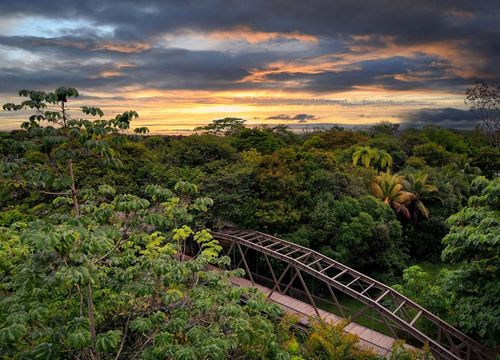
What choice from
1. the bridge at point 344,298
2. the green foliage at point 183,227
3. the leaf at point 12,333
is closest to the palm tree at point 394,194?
the green foliage at point 183,227

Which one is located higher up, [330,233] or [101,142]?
[101,142]

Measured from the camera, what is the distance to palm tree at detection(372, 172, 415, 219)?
22591 millimetres

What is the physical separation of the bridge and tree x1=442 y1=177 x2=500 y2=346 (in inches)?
71.4

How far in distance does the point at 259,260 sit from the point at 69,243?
47.6ft

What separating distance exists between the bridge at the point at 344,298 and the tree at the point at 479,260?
1.81 m

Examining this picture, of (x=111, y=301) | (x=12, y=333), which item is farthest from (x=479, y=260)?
(x=12, y=333)

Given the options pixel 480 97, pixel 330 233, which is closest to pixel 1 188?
pixel 330 233

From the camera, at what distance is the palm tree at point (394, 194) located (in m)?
22.6

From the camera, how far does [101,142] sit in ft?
18.1

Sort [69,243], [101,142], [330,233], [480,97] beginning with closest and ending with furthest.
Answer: [69,243] < [101,142] < [330,233] < [480,97]

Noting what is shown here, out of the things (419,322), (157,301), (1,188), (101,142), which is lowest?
(419,322)

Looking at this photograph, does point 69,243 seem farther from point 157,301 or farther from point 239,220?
point 239,220

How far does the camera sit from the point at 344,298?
1791 centimetres

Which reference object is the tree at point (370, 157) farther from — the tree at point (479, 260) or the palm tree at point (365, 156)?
the tree at point (479, 260)
